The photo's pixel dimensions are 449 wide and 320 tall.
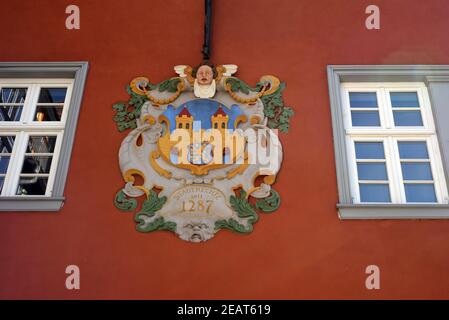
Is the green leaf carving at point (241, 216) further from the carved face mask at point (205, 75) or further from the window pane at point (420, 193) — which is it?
the window pane at point (420, 193)

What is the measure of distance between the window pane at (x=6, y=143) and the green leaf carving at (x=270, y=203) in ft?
8.76

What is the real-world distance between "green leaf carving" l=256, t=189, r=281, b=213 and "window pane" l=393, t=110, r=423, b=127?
158 centimetres

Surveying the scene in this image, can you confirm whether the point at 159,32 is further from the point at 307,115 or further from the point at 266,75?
the point at 307,115

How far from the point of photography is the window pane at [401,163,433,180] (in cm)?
567

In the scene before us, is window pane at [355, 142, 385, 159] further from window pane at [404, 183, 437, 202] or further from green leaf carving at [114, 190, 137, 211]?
green leaf carving at [114, 190, 137, 211]

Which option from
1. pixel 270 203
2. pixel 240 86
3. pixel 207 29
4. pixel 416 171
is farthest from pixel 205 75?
pixel 416 171

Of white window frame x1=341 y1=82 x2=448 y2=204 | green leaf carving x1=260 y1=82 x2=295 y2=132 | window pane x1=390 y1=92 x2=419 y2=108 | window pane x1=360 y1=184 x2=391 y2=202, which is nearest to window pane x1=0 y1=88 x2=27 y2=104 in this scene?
green leaf carving x1=260 y1=82 x2=295 y2=132

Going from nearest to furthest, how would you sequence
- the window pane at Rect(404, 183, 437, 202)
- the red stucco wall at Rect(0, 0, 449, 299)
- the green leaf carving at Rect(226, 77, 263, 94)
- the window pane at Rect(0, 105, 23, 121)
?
the red stucco wall at Rect(0, 0, 449, 299) < the window pane at Rect(404, 183, 437, 202) < the green leaf carving at Rect(226, 77, 263, 94) < the window pane at Rect(0, 105, 23, 121)

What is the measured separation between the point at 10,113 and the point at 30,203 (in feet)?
4.53

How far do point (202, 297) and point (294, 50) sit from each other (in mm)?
3003

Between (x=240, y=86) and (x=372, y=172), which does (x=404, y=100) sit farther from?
(x=240, y=86)

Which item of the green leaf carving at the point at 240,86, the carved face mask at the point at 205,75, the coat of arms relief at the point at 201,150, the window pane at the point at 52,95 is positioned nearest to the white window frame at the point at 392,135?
the coat of arms relief at the point at 201,150

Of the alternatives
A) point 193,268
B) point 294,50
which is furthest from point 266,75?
point 193,268

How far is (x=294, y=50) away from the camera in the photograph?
6.52m
